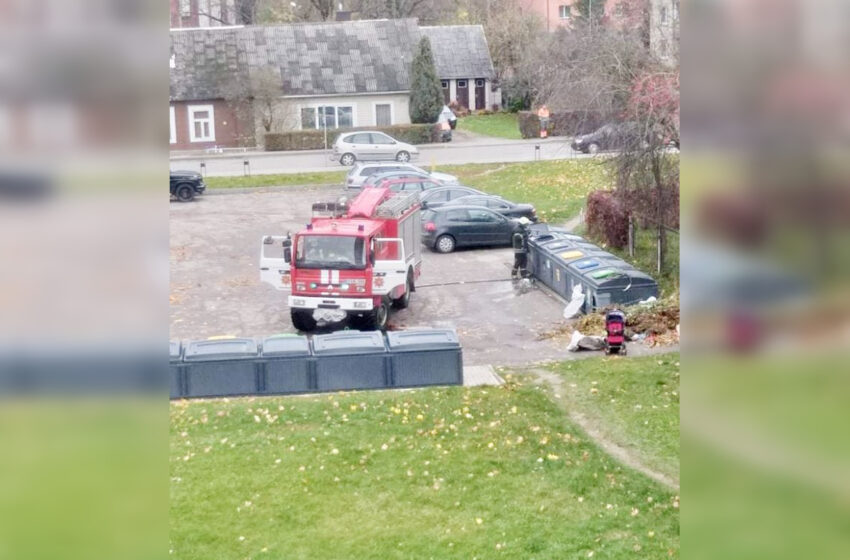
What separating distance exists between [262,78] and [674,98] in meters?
29.6

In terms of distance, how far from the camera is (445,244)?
26359 millimetres

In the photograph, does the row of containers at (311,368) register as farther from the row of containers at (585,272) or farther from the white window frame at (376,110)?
the white window frame at (376,110)

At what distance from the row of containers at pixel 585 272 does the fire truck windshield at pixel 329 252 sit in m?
4.27

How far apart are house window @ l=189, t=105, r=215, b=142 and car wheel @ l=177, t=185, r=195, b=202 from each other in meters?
10.9

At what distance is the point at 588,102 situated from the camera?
854 inches

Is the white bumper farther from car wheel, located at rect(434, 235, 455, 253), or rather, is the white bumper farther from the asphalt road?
the asphalt road

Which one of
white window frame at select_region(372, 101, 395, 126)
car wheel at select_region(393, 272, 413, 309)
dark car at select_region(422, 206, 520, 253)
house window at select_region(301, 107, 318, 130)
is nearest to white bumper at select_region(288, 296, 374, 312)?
car wheel at select_region(393, 272, 413, 309)

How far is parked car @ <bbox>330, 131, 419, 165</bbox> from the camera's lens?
41.1m

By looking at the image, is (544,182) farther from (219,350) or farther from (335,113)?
(219,350)

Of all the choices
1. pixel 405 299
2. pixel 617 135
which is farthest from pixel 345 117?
pixel 405 299

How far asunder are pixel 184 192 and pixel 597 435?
24.6 meters

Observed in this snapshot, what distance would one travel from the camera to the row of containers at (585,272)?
19.0 meters
